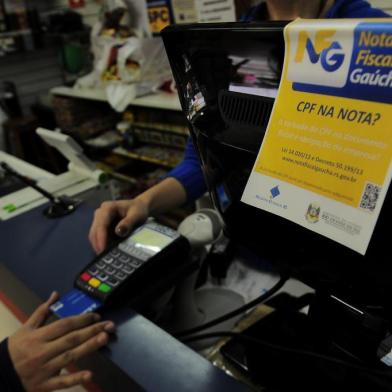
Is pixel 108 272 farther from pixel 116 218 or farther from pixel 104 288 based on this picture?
pixel 116 218

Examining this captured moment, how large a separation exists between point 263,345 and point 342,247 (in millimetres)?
258

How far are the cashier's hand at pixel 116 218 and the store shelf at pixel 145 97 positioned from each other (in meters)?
1.11

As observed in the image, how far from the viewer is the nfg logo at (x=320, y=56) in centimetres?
30

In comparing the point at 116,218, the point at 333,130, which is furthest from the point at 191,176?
the point at 333,130

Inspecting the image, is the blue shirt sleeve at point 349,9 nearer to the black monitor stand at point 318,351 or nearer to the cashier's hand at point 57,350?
the black monitor stand at point 318,351

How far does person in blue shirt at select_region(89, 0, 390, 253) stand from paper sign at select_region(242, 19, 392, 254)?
44 centimetres

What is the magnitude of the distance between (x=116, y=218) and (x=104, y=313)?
261 mm

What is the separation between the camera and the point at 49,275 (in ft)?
2.31

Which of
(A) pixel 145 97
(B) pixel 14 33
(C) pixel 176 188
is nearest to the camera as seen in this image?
(C) pixel 176 188

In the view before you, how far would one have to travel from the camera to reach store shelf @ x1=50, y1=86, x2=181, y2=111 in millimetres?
1944

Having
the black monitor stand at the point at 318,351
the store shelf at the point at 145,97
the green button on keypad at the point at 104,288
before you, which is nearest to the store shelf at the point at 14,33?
the store shelf at the point at 145,97

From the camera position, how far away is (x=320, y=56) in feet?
1.03

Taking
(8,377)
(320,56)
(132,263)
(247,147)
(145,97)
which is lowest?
(145,97)

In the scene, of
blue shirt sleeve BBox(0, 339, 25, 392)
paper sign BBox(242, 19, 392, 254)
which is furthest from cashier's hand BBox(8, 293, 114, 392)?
paper sign BBox(242, 19, 392, 254)
